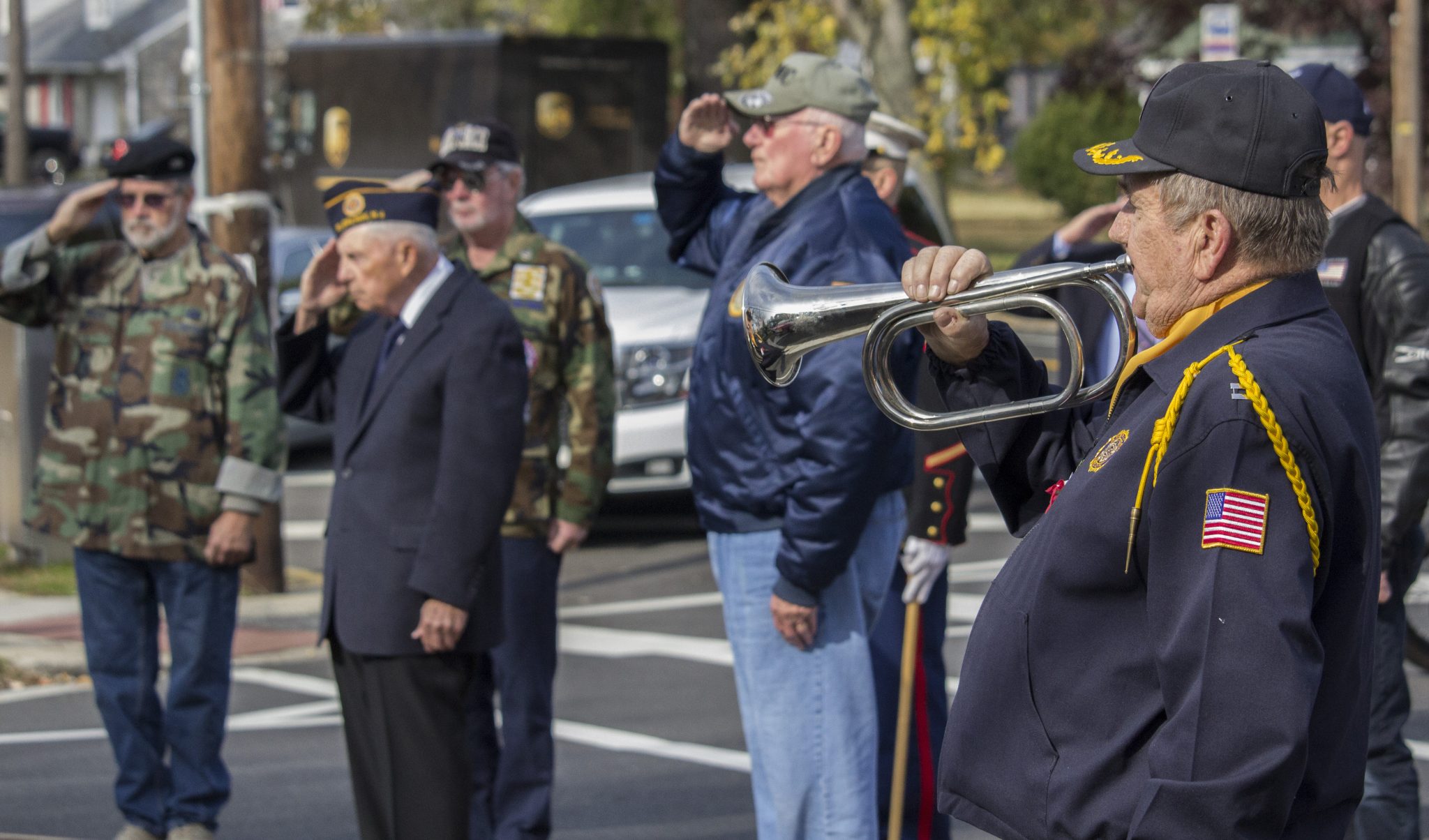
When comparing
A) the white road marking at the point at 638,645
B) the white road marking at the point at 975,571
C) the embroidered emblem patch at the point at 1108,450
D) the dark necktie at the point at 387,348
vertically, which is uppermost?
the dark necktie at the point at 387,348

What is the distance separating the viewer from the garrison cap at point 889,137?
5.95 m

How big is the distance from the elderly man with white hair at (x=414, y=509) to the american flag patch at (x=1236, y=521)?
7.78ft

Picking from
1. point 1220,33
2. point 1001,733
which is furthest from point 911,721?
point 1220,33

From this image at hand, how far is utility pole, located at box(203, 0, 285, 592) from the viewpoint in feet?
27.3

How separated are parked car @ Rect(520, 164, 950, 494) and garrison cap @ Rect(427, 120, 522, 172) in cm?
375

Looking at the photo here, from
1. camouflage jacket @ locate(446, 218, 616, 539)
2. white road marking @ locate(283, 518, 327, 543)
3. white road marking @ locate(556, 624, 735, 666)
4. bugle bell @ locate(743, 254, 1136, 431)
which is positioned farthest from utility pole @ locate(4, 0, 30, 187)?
bugle bell @ locate(743, 254, 1136, 431)

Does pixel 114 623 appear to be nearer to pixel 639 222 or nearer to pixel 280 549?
pixel 280 549

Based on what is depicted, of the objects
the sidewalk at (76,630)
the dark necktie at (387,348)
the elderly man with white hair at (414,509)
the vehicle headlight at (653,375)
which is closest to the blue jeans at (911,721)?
the elderly man with white hair at (414,509)

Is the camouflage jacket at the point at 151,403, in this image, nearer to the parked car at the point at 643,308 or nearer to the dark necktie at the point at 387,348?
the dark necktie at the point at 387,348

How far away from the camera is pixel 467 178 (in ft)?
17.7

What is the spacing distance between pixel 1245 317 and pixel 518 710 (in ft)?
10.4

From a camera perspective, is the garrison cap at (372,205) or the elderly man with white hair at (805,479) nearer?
the elderly man with white hair at (805,479)

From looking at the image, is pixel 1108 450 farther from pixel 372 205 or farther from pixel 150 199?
pixel 150 199

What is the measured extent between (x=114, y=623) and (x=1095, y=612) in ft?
A: 11.9
